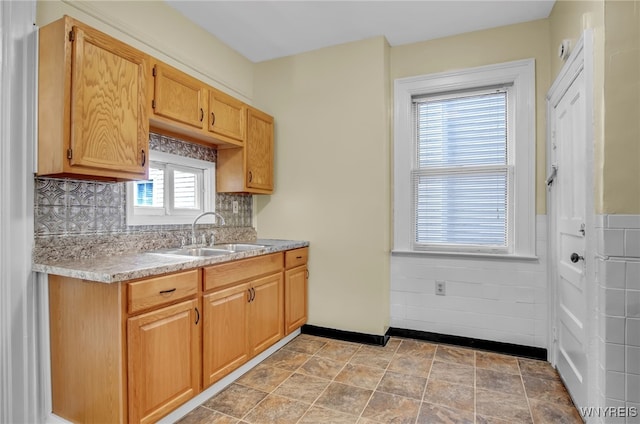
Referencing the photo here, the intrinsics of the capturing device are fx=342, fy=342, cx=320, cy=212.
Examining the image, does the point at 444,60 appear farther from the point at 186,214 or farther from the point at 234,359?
the point at 234,359

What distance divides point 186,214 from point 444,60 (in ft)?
8.48

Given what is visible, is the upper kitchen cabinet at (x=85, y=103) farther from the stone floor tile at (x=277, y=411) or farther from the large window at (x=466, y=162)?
the large window at (x=466, y=162)

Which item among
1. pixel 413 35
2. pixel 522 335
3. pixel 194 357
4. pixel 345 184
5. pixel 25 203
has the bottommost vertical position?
pixel 522 335

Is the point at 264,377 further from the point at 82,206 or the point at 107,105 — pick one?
the point at 107,105

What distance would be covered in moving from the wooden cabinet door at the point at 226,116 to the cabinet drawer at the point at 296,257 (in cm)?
107

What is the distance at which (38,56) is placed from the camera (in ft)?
5.88

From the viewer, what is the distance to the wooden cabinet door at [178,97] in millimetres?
2164

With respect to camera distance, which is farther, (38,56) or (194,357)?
(194,357)

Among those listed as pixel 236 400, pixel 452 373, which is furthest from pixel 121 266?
pixel 452 373

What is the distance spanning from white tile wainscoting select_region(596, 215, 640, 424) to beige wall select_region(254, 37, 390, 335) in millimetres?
1583

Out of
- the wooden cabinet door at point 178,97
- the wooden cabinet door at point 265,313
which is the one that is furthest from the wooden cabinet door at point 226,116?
the wooden cabinet door at point 265,313

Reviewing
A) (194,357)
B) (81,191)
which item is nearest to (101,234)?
(81,191)

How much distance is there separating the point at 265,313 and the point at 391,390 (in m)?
1.04

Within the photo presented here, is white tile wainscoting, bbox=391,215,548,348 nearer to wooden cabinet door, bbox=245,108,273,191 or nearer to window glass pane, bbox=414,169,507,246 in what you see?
window glass pane, bbox=414,169,507,246
